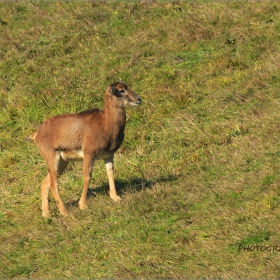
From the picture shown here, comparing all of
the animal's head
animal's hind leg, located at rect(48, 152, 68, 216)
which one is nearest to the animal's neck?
the animal's head

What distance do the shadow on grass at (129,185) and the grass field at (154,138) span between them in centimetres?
4

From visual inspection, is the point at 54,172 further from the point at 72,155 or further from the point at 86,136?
the point at 86,136

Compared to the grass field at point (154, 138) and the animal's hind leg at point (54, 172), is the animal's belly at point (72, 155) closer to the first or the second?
the animal's hind leg at point (54, 172)

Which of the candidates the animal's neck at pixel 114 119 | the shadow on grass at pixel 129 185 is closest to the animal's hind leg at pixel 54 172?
the shadow on grass at pixel 129 185

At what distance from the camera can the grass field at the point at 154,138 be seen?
30.2ft

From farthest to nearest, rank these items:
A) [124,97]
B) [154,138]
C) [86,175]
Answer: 1. [154,138]
2. [124,97]
3. [86,175]

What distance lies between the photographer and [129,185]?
11.9 m

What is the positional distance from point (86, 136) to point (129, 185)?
4.26 ft

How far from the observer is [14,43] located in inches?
747

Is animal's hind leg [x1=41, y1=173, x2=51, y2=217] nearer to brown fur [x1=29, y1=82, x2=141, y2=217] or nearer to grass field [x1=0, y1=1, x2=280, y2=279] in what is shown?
brown fur [x1=29, y1=82, x2=141, y2=217]

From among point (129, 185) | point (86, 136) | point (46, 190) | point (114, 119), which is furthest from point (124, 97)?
point (46, 190)

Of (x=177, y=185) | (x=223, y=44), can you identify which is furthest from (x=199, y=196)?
(x=223, y=44)

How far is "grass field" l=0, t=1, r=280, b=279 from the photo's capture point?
9211mm

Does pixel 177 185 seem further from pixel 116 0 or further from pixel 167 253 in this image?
pixel 116 0
